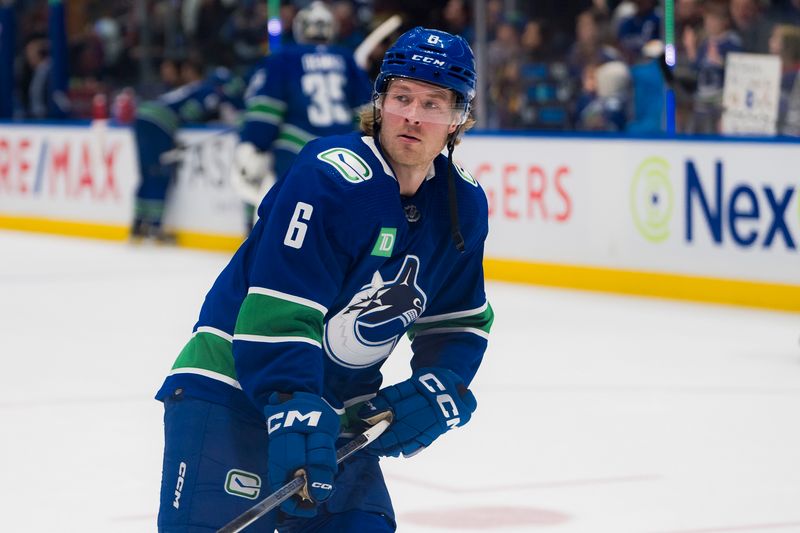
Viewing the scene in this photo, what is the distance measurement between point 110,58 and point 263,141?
5.62m

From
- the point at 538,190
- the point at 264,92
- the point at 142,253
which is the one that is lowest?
the point at 142,253

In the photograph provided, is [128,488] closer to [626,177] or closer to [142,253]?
[626,177]

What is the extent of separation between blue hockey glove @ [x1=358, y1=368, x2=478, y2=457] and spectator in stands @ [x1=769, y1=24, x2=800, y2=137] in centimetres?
555

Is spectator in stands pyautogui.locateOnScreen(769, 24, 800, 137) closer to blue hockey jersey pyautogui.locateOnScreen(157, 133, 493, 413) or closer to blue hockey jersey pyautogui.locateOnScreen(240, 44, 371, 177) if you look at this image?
blue hockey jersey pyautogui.locateOnScreen(240, 44, 371, 177)

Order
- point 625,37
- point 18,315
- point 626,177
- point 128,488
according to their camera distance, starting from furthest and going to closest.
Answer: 1. point 625,37
2. point 626,177
3. point 18,315
4. point 128,488

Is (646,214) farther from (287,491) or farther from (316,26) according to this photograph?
(287,491)

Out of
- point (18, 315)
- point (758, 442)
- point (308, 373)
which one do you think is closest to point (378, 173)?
point (308, 373)

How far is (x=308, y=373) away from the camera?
2.21 metres

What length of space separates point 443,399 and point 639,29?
706 cm

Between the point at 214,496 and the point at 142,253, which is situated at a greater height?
the point at 214,496

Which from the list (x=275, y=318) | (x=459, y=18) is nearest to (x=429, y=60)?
(x=275, y=318)

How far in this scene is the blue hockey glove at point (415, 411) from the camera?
2.44 metres

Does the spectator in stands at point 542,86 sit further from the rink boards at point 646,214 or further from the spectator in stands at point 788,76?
the spectator in stands at point 788,76

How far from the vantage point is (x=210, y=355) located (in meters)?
2.40
